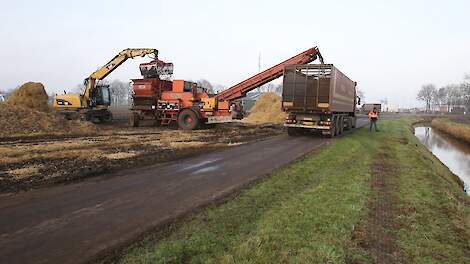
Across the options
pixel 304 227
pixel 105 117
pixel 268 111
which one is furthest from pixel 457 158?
pixel 105 117

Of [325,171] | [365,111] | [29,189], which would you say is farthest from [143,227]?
[365,111]

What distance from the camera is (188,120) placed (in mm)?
20516

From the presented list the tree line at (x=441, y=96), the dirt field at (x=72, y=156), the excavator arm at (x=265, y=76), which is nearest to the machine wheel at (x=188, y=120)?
the excavator arm at (x=265, y=76)

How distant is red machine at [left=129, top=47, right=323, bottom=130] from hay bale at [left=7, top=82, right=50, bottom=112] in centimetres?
587

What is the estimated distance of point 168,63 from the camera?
21.8 m

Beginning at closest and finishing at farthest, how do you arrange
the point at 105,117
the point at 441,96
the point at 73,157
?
the point at 73,157
the point at 105,117
the point at 441,96

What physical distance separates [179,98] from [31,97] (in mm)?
9729

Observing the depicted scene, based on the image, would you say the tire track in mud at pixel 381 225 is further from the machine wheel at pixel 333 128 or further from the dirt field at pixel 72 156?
the machine wheel at pixel 333 128

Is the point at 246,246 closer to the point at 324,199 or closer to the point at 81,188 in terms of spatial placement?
the point at 324,199

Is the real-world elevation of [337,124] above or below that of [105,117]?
above

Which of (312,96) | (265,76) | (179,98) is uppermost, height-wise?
(265,76)

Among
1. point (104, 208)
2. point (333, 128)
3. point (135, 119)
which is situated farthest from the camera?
point (135, 119)

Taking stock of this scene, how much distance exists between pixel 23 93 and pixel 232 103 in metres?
13.7

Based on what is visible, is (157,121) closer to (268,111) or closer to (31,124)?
(31,124)
